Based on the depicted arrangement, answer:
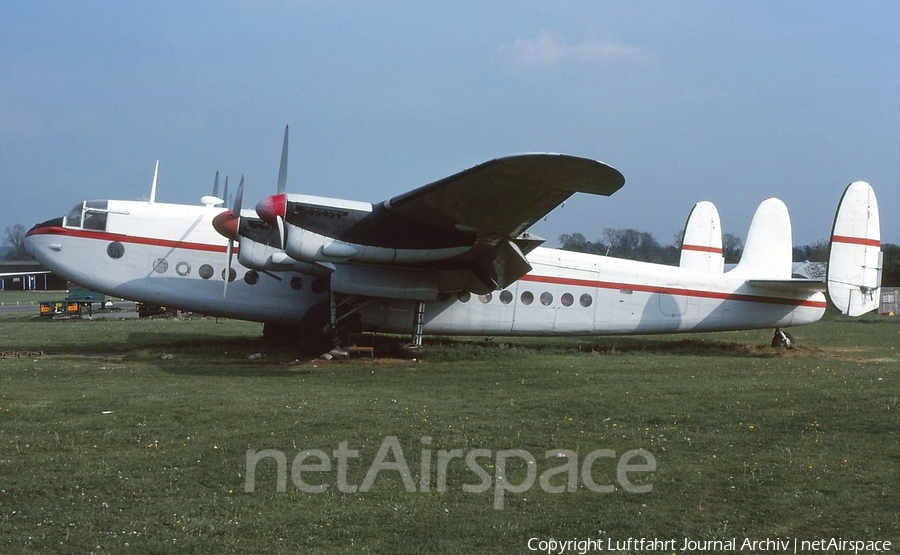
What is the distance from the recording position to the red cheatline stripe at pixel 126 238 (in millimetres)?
13922

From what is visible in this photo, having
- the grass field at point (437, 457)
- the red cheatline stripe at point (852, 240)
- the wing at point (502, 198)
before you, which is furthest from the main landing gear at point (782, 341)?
the wing at point (502, 198)

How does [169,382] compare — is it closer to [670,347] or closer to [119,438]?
[119,438]

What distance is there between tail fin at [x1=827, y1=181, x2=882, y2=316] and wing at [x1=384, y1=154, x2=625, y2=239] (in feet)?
22.4

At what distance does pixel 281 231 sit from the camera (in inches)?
463

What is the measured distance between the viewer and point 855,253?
15.1 m

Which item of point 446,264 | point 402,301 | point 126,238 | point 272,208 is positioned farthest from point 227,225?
point 446,264

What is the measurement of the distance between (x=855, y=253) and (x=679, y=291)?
337 cm

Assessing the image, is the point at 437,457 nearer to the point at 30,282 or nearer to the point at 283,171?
the point at 283,171

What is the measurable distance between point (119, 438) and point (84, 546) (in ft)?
8.51

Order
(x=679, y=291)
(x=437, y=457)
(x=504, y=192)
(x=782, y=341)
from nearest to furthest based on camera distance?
1. (x=437, y=457)
2. (x=504, y=192)
3. (x=679, y=291)
4. (x=782, y=341)

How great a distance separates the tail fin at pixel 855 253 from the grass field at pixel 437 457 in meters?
3.38

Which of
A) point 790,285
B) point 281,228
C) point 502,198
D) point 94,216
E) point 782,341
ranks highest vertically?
point 502,198

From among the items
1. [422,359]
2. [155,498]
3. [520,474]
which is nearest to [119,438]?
[155,498]

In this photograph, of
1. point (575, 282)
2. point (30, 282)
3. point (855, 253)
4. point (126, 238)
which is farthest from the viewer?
point (30, 282)
